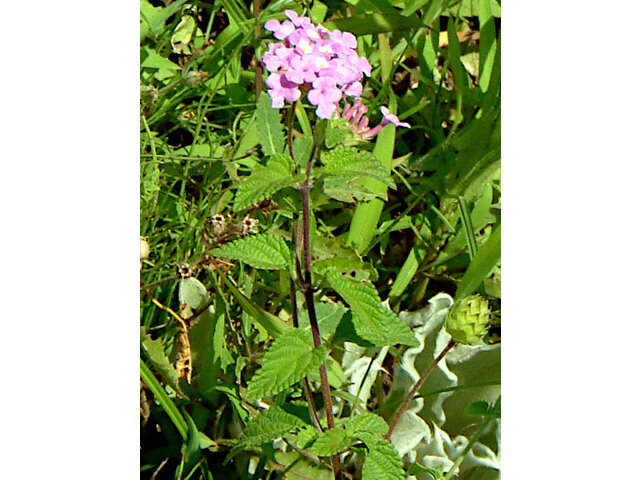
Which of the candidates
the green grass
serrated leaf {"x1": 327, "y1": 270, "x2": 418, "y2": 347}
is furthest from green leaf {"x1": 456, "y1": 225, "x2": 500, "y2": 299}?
serrated leaf {"x1": 327, "y1": 270, "x2": 418, "y2": 347}

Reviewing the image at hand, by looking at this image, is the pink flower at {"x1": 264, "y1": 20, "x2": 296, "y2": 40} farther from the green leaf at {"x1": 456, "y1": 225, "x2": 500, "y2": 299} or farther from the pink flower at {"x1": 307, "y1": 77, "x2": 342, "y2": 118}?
the green leaf at {"x1": 456, "y1": 225, "x2": 500, "y2": 299}

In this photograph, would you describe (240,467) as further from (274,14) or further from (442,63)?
(442,63)

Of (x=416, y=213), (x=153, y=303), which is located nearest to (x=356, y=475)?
(x=153, y=303)

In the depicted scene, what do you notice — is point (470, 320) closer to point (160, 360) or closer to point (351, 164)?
point (351, 164)

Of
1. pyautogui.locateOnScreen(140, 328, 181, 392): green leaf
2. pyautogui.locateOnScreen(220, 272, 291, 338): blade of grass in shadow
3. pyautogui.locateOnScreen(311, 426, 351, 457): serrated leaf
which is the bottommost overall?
pyautogui.locateOnScreen(140, 328, 181, 392): green leaf

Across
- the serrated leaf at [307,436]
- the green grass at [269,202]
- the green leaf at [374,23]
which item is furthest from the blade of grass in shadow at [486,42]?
the serrated leaf at [307,436]

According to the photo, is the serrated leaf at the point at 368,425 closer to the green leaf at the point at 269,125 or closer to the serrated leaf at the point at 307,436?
the serrated leaf at the point at 307,436
